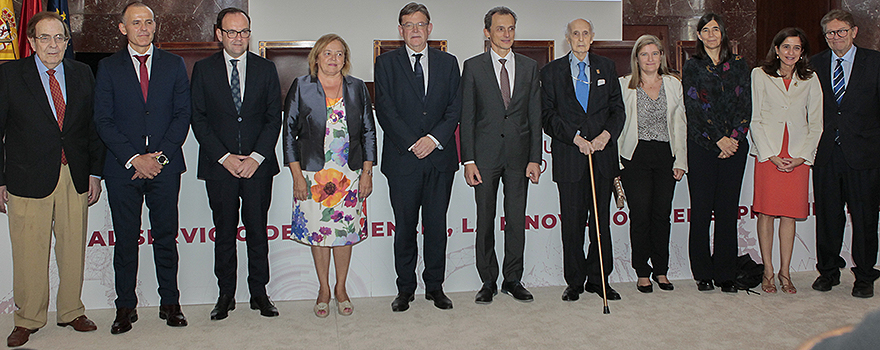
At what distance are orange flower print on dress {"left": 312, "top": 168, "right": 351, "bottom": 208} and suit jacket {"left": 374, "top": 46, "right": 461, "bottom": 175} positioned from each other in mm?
274

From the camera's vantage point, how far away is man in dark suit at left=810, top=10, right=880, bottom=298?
11.4 ft

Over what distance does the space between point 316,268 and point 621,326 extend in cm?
157

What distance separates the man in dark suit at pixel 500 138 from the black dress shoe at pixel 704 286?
3.35 ft

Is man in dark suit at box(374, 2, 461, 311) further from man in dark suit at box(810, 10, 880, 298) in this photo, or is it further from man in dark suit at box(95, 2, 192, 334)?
man in dark suit at box(810, 10, 880, 298)

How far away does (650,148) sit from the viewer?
11.4ft

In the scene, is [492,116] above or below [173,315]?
above

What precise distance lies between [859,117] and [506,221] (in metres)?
2.06

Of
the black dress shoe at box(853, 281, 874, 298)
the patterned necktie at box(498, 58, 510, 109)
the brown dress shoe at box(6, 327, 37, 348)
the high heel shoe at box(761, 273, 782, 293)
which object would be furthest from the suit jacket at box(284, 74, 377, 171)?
the black dress shoe at box(853, 281, 874, 298)

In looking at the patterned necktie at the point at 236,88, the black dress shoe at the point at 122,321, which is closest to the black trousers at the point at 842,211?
the patterned necktie at the point at 236,88

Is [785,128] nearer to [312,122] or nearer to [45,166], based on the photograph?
[312,122]

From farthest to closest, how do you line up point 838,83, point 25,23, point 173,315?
point 25,23 < point 838,83 < point 173,315

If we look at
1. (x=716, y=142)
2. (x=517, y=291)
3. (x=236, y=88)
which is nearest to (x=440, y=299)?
(x=517, y=291)

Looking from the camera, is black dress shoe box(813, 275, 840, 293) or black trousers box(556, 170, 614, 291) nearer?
black trousers box(556, 170, 614, 291)

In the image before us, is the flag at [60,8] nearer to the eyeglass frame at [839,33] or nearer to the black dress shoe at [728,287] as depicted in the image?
the black dress shoe at [728,287]
